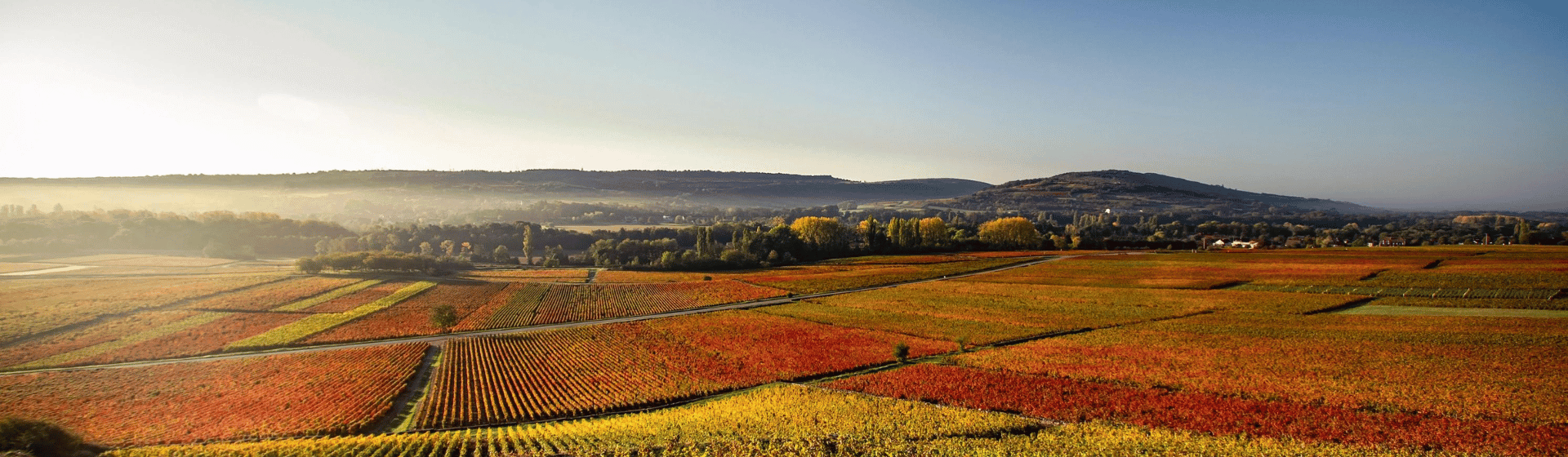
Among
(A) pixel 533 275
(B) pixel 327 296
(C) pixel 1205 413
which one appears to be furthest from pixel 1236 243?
(B) pixel 327 296

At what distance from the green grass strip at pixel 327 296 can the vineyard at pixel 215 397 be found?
20.1 metres

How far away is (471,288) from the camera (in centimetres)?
7294

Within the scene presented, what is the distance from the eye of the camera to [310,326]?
4966 centimetres

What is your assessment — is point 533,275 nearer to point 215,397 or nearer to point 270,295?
point 270,295

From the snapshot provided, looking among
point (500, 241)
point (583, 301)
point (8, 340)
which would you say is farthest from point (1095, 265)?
point (500, 241)

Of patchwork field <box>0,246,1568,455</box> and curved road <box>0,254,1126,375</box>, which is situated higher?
patchwork field <box>0,246,1568,455</box>

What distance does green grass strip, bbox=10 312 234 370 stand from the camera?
36.5 m

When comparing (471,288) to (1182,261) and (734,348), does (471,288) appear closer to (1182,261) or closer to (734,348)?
(734,348)

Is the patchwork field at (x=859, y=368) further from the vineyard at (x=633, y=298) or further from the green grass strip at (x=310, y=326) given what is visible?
the vineyard at (x=633, y=298)

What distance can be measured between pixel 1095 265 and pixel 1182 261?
9581mm

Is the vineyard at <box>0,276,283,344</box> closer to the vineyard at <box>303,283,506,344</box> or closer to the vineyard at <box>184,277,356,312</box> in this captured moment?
the vineyard at <box>184,277,356,312</box>

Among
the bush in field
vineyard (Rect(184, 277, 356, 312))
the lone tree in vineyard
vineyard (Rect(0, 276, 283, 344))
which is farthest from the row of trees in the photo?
the bush in field

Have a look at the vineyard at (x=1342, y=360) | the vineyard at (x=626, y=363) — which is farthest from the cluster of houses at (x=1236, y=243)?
the vineyard at (x=626, y=363)

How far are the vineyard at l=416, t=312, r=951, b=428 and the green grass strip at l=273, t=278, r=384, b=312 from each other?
23.3 meters
